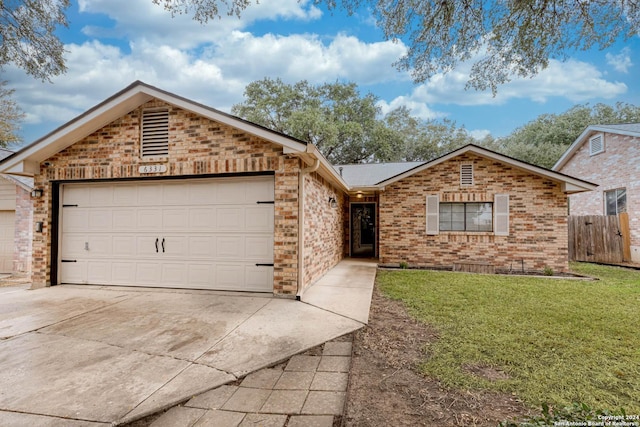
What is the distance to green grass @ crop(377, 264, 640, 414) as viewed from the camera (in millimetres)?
2433

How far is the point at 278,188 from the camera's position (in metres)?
5.16

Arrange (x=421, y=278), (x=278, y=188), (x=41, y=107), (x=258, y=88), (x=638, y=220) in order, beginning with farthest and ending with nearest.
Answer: (x=258, y=88) → (x=41, y=107) → (x=638, y=220) → (x=421, y=278) → (x=278, y=188)

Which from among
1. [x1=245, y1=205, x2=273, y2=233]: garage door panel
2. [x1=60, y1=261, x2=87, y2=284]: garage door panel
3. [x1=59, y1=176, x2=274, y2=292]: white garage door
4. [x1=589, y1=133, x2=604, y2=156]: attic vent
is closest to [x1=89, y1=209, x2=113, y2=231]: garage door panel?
[x1=59, y1=176, x2=274, y2=292]: white garage door

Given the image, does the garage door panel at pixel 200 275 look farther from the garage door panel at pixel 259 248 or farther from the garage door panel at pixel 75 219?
the garage door panel at pixel 75 219

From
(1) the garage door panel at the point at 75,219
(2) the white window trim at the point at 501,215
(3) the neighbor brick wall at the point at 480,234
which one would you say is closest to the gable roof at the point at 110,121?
(1) the garage door panel at the point at 75,219

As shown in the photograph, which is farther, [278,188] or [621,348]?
[278,188]

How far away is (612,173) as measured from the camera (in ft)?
37.3

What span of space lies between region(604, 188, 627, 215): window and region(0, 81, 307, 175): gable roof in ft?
42.7

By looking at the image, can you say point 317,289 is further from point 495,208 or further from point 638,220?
point 638,220

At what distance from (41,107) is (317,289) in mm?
17773

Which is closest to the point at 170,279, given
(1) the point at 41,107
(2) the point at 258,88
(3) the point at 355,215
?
(3) the point at 355,215

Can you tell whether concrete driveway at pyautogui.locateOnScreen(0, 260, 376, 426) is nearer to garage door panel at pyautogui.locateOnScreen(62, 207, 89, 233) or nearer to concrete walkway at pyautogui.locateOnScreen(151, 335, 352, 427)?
concrete walkway at pyautogui.locateOnScreen(151, 335, 352, 427)

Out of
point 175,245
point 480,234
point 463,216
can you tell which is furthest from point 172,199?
point 480,234

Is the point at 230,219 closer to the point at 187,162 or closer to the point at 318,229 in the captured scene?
the point at 187,162
